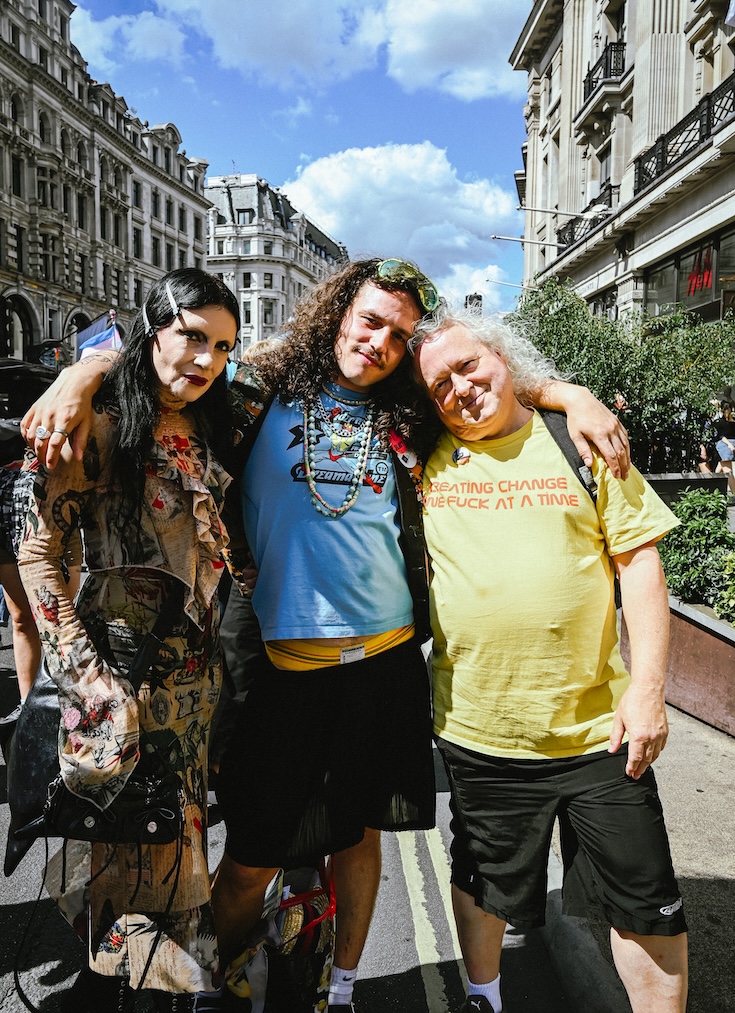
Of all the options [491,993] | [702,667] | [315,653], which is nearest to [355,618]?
[315,653]

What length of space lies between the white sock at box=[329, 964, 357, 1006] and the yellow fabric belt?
1087 millimetres

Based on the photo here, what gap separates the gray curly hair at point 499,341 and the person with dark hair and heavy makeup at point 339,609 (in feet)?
0.17

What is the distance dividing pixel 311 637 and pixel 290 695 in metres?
0.21

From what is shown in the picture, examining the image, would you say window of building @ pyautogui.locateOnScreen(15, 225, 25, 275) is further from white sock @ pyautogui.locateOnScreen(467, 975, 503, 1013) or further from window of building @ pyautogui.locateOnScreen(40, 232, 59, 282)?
white sock @ pyautogui.locateOnScreen(467, 975, 503, 1013)

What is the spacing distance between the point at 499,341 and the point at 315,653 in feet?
3.71

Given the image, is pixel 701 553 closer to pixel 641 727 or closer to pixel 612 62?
pixel 641 727

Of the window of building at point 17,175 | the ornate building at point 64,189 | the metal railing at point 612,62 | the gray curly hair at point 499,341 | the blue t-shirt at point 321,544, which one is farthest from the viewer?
the window of building at point 17,175

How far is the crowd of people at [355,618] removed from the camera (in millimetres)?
1990

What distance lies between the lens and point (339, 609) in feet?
7.30

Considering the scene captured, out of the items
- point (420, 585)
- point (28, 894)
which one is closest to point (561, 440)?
point (420, 585)

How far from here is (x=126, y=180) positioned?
54125 mm

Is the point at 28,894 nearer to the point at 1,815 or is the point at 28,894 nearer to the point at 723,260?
the point at 1,815

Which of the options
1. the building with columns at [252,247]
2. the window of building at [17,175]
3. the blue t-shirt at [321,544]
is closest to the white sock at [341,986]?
the blue t-shirt at [321,544]

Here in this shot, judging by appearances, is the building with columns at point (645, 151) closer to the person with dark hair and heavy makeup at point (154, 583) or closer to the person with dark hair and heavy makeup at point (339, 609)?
the person with dark hair and heavy makeup at point (339, 609)
